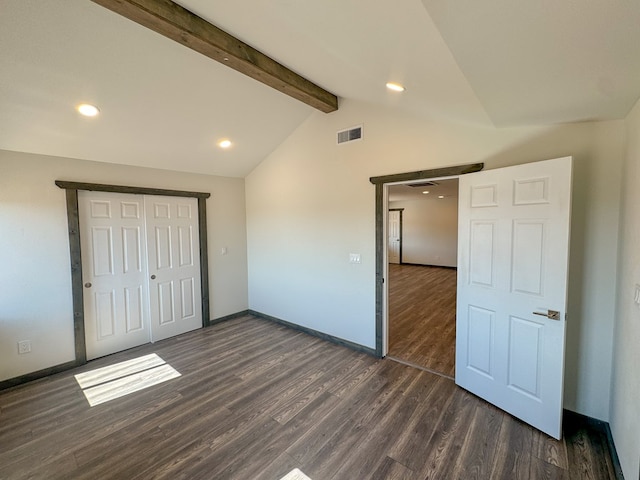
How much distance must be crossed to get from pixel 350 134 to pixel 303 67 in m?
1.13

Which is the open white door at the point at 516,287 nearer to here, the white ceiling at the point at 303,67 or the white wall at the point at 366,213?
the white wall at the point at 366,213

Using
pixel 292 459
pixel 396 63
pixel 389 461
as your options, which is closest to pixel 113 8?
pixel 396 63

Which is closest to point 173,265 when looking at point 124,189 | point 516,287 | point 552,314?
point 124,189

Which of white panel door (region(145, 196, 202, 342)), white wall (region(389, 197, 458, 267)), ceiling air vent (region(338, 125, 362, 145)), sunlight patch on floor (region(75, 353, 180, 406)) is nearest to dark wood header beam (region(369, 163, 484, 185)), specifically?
ceiling air vent (region(338, 125, 362, 145))

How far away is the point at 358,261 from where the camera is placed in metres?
3.56

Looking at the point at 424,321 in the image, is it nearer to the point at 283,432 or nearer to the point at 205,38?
the point at 283,432

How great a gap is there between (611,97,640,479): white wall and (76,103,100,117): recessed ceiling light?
4.16 m

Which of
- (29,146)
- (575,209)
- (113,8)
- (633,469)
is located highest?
(113,8)

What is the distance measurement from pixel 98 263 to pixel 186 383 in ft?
6.14

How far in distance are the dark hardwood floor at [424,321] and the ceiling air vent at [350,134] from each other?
8.89 ft

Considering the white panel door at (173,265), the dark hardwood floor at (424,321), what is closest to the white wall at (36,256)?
the white panel door at (173,265)

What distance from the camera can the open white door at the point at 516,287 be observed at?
209 centimetres

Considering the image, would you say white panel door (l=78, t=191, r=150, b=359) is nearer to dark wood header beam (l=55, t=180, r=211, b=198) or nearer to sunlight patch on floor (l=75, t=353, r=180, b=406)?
dark wood header beam (l=55, t=180, r=211, b=198)

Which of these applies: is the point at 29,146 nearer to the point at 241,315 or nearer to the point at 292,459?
the point at 241,315
